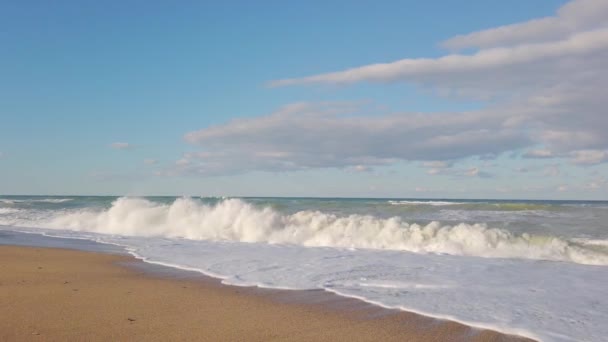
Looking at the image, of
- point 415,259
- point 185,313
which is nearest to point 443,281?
point 415,259

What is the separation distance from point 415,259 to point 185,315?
572 centimetres

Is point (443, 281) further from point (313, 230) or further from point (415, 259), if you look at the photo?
point (313, 230)

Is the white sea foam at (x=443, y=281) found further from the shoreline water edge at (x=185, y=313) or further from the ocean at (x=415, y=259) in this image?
the shoreline water edge at (x=185, y=313)

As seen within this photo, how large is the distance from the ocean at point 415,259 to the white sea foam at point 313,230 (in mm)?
38

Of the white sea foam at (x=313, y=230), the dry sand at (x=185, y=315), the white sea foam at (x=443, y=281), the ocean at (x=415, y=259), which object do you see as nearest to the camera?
the dry sand at (x=185, y=315)

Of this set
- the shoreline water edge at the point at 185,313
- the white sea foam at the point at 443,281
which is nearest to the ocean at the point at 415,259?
the white sea foam at the point at 443,281

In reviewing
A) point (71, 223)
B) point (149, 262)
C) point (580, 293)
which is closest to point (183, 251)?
point (149, 262)

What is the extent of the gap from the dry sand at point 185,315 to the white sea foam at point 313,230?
7432mm

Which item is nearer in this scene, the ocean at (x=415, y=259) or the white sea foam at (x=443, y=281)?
the white sea foam at (x=443, y=281)

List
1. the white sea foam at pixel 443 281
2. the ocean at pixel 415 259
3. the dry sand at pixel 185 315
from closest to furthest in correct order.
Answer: the dry sand at pixel 185 315, the white sea foam at pixel 443 281, the ocean at pixel 415 259

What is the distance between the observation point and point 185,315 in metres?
5.03

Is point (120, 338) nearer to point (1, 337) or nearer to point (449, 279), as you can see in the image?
point (1, 337)

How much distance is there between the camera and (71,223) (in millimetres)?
21109

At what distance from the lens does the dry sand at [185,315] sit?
14.4ft
